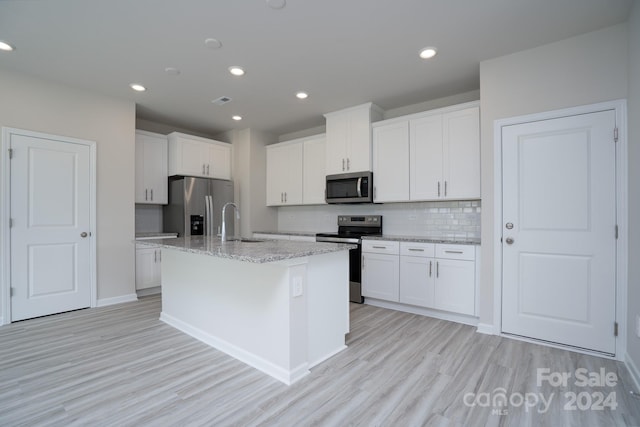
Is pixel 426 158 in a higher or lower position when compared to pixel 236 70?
lower

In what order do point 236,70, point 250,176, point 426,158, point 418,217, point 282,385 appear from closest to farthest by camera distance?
point 282,385, point 236,70, point 426,158, point 418,217, point 250,176

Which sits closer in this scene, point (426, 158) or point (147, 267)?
point (426, 158)

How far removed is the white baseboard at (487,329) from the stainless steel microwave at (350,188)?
1939 millimetres

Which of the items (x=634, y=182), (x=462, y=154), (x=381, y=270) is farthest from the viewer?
(x=381, y=270)

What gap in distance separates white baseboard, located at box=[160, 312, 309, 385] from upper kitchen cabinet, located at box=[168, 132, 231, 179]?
8.33 feet

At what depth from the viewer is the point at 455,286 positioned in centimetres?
325

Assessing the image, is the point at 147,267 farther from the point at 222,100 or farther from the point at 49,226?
the point at 222,100

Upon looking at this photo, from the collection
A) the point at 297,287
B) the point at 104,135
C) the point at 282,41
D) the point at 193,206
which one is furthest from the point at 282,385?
the point at 104,135

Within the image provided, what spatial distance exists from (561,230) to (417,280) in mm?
1447

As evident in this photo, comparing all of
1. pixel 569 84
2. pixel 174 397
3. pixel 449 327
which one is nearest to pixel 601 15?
pixel 569 84

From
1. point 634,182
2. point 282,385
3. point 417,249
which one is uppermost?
point 634,182

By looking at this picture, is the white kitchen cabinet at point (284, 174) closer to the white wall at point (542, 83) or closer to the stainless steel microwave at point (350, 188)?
the stainless steel microwave at point (350, 188)

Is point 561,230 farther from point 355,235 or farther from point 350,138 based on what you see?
point 350,138

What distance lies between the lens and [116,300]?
12.9 ft
